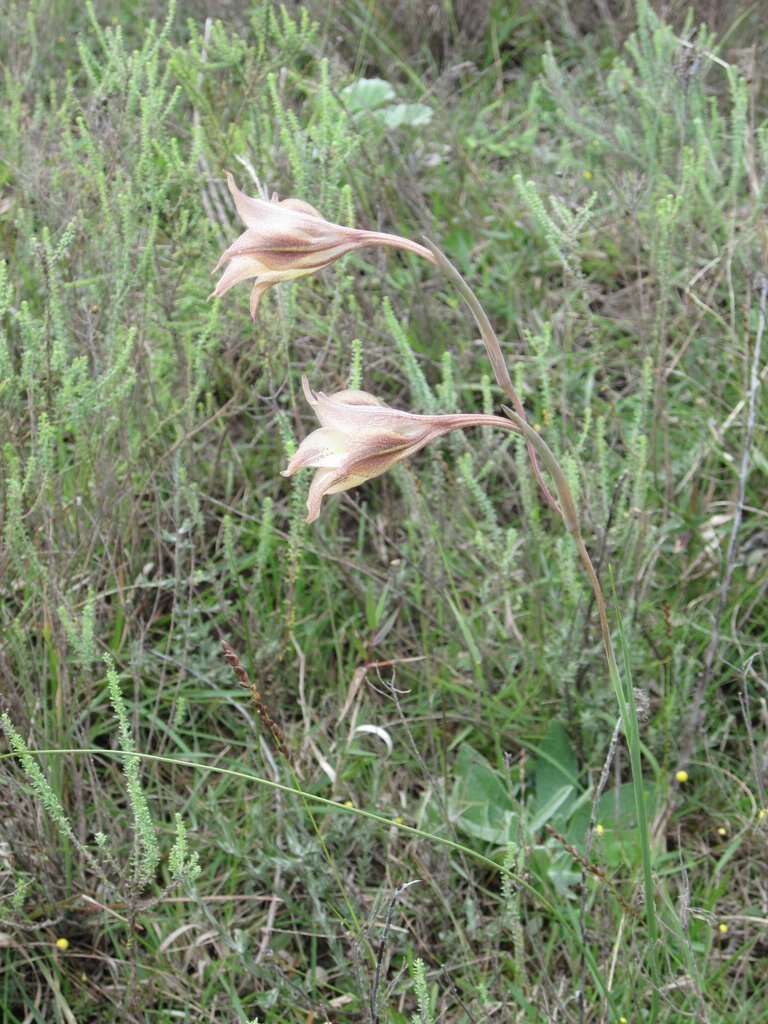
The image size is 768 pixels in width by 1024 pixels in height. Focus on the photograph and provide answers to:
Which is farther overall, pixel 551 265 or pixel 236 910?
pixel 551 265

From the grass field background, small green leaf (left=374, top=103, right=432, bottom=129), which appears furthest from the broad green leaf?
small green leaf (left=374, top=103, right=432, bottom=129)

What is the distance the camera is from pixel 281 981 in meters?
1.60

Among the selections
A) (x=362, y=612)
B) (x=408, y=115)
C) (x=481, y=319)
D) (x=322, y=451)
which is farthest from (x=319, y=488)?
(x=408, y=115)

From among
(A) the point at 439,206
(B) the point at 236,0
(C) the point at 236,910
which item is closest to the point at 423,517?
(C) the point at 236,910

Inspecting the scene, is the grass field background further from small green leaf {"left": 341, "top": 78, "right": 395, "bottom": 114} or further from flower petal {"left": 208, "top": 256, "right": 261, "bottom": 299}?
flower petal {"left": 208, "top": 256, "right": 261, "bottom": 299}

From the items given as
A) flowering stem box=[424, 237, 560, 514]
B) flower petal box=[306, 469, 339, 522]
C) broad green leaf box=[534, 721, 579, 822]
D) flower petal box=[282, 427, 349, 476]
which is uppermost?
flowering stem box=[424, 237, 560, 514]

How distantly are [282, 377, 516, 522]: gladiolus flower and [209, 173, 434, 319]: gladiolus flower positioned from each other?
0.11m

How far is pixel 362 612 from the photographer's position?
226 centimetres

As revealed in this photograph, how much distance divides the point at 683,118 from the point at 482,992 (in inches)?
73.9

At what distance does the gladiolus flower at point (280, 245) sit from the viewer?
43.1 inches

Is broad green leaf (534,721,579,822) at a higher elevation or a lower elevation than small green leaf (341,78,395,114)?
lower

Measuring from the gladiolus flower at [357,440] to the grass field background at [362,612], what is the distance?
36cm

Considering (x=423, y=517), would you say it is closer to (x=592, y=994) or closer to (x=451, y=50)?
(x=592, y=994)

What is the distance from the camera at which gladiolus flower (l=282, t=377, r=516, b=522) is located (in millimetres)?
1105
